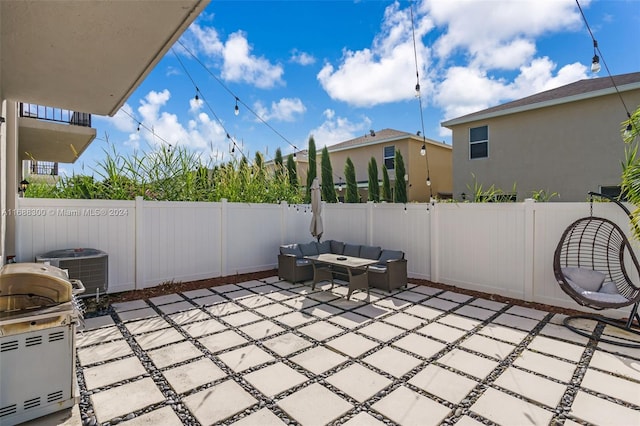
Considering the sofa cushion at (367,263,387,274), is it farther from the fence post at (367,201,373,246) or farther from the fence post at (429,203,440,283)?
the fence post at (367,201,373,246)

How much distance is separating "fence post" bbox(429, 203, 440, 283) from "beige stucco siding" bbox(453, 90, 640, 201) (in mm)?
3781

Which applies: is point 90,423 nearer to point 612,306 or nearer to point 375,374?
point 375,374

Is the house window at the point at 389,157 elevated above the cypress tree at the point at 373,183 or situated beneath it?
elevated above

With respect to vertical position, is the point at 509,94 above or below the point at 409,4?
above

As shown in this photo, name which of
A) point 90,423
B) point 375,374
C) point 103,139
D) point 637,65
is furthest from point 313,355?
point 637,65

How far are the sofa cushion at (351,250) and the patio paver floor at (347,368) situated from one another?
2021mm

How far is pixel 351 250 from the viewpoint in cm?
709

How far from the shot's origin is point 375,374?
300 cm

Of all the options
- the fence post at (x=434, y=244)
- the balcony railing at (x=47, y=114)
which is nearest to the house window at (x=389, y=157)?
the fence post at (x=434, y=244)

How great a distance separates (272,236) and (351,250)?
217 centimetres

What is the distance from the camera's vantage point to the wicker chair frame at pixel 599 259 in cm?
396

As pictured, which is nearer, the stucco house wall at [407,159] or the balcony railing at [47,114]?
the balcony railing at [47,114]

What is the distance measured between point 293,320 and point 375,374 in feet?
5.67

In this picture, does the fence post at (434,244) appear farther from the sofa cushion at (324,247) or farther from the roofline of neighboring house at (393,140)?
the roofline of neighboring house at (393,140)
